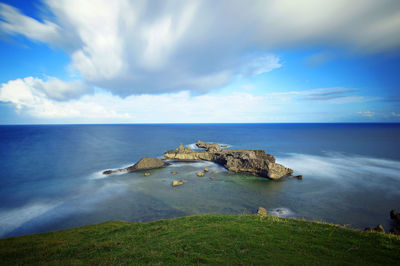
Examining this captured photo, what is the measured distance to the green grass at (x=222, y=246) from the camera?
1173 cm

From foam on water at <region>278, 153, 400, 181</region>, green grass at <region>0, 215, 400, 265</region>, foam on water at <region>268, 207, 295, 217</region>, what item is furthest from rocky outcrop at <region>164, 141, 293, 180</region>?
green grass at <region>0, 215, 400, 265</region>

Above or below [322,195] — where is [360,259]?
above

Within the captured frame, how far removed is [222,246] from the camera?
13375 mm

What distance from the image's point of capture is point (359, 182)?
146 feet

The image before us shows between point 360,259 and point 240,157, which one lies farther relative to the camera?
point 240,157

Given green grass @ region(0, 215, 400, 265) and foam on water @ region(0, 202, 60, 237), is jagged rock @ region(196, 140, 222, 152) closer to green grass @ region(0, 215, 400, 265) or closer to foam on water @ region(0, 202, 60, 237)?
foam on water @ region(0, 202, 60, 237)

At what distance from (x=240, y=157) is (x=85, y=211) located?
43.3 metres

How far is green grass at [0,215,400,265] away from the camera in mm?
11734

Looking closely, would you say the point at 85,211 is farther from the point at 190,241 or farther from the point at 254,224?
the point at 254,224

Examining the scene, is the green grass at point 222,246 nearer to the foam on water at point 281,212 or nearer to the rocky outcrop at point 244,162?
the foam on water at point 281,212

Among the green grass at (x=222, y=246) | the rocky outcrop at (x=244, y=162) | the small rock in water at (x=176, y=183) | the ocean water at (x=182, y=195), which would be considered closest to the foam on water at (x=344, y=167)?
the ocean water at (x=182, y=195)

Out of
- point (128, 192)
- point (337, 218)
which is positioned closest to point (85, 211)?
point (128, 192)

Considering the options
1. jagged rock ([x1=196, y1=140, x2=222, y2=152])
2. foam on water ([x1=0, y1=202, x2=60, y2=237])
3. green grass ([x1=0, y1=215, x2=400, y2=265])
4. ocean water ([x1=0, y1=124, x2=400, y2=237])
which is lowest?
foam on water ([x1=0, y1=202, x2=60, y2=237])

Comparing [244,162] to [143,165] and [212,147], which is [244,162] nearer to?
[212,147]
